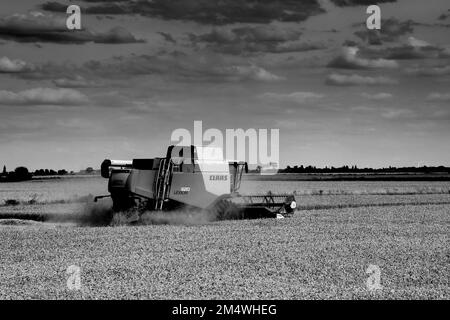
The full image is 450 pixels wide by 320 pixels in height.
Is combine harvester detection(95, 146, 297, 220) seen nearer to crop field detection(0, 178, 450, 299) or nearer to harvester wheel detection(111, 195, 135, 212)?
harvester wheel detection(111, 195, 135, 212)

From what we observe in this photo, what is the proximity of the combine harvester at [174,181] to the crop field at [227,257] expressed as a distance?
2.27ft

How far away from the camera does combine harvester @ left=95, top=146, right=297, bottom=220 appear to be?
80.0 ft

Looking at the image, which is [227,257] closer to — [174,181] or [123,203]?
[174,181]

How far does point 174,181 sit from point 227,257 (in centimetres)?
842

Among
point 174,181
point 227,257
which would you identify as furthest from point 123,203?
point 227,257

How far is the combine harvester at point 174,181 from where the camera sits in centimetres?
2438

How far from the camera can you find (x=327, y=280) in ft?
44.0

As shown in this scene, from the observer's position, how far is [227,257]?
16.5 metres

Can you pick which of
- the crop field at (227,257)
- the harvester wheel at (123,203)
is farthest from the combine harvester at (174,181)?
the crop field at (227,257)

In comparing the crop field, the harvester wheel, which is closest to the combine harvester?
the harvester wheel

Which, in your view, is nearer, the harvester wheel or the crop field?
the crop field

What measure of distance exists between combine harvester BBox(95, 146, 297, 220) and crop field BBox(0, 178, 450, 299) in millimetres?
690
